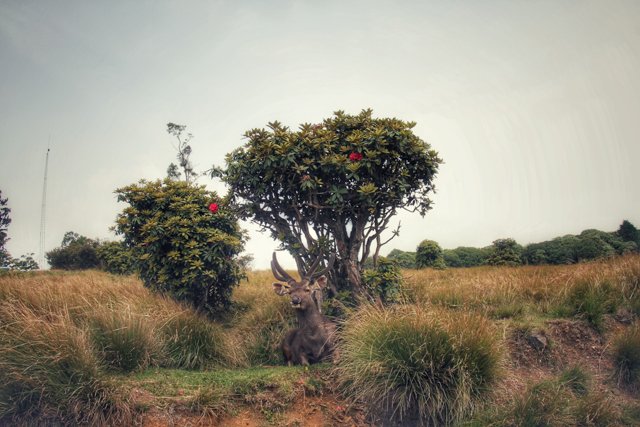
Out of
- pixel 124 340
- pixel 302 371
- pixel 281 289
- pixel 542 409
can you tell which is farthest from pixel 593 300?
→ pixel 124 340

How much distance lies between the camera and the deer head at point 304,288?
25.8 feet

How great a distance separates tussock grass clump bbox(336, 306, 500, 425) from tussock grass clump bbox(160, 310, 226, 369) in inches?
107

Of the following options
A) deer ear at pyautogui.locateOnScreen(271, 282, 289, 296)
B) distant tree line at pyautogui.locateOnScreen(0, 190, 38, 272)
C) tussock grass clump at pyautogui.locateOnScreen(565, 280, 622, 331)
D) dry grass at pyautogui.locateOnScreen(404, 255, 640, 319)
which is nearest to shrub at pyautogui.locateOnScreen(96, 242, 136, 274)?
distant tree line at pyautogui.locateOnScreen(0, 190, 38, 272)

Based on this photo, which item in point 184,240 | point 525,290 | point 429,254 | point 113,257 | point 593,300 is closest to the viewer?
point 593,300

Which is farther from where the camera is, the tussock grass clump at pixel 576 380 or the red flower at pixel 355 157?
the red flower at pixel 355 157

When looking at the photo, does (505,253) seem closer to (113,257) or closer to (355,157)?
(355,157)

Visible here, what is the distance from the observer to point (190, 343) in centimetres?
833

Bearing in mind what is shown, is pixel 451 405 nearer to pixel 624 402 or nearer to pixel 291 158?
pixel 624 402

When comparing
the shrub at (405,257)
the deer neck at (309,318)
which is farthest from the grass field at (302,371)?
the shrub at (405,257)

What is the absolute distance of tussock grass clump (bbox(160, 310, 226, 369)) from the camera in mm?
8102

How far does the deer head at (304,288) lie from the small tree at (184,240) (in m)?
2.30

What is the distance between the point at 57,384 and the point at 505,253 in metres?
17.2

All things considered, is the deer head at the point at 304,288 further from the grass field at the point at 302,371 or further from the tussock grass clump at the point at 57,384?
the tussock grass clump at the point at 57,384

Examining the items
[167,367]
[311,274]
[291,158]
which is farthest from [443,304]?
[167,367]
